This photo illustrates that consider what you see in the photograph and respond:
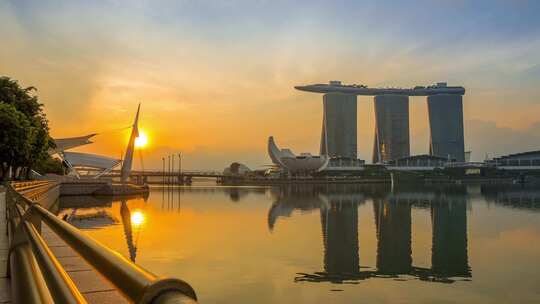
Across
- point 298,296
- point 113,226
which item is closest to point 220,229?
point 113,226

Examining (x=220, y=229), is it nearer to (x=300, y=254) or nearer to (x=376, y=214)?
(x=300, y=254)

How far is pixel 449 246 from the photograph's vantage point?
3083 cm

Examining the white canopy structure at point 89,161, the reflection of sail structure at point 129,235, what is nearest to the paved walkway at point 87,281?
the reflection of sail structure at point 129,235

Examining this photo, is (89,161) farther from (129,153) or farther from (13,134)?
(13,134)

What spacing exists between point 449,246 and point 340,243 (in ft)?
24.6

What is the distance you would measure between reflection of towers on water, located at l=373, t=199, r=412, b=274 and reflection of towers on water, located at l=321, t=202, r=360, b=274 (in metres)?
1.62

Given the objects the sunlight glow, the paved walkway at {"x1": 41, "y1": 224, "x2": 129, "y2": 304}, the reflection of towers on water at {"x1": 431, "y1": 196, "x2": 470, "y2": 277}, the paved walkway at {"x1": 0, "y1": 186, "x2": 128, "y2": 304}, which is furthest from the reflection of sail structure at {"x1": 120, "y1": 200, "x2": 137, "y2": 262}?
the reflection of towers on water at {"x1": 431, "y1": 196, "x2": 470, "y2": 277}

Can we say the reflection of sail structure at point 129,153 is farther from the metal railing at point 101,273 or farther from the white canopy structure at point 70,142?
the metal railing at point 101,273

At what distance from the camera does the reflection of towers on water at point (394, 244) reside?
2425 centimetres

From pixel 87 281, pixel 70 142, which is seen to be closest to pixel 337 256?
pixel 87 281

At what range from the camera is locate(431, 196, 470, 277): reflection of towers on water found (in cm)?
2356

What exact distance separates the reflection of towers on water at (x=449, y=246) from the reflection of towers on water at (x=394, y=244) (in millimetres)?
1648

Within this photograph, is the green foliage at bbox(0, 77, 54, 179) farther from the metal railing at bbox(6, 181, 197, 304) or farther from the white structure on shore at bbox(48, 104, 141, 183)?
the white structure on shore at bbox(48, 104, 141, 183)

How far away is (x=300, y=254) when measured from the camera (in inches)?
1088
